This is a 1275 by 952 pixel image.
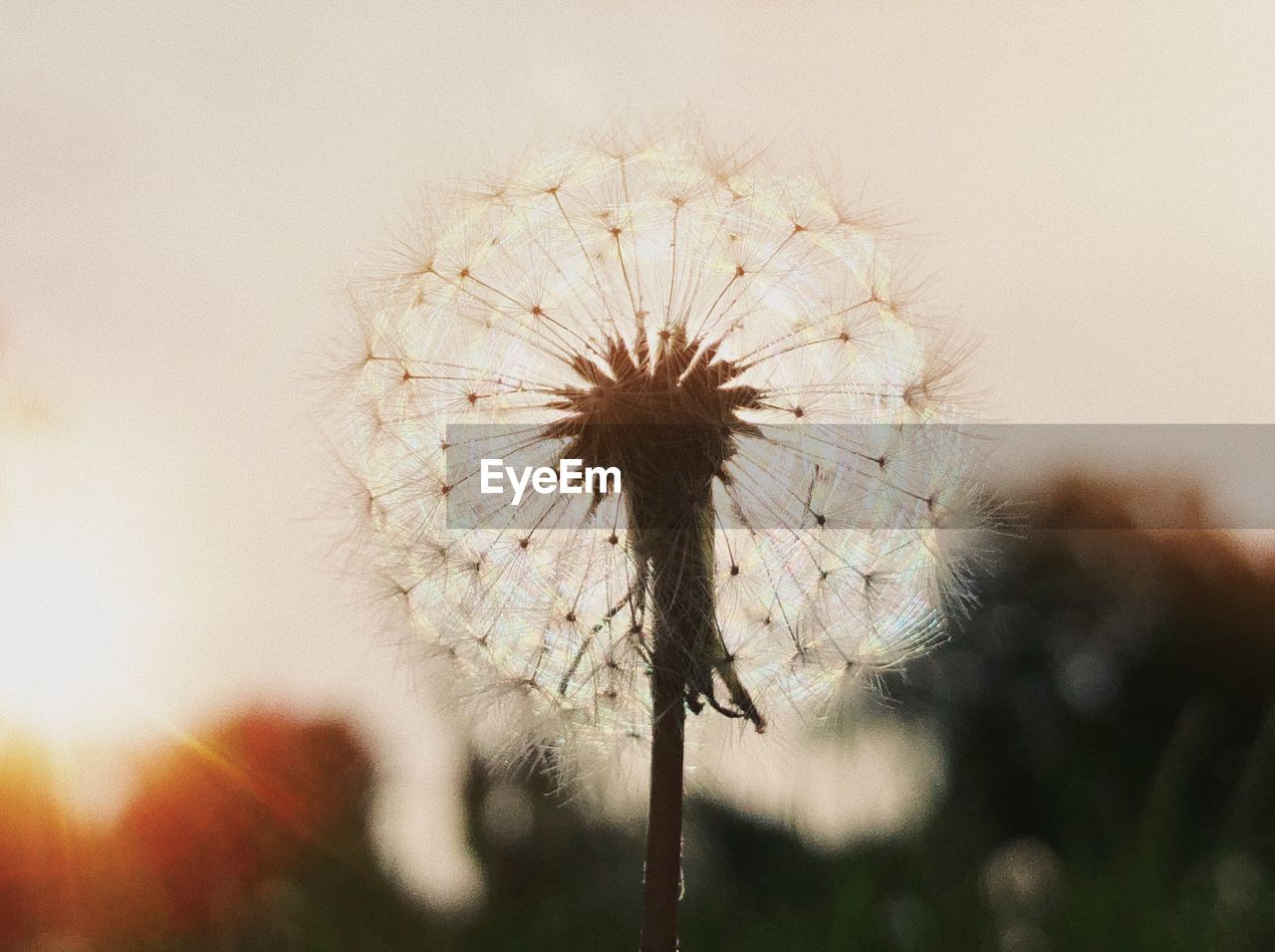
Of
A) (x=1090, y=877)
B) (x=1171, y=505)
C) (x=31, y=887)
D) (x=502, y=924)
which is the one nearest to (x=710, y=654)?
(x=502, y=924)

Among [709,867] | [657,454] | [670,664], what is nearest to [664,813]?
[670,664]

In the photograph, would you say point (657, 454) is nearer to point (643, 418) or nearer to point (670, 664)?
point (643, 418)

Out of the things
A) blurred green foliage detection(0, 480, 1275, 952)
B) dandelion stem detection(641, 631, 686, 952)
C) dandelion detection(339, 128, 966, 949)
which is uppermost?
dandelion detection(339, 128, 966, 949)

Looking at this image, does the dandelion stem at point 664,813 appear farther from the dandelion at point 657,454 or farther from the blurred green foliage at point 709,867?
the blurred green foliage at point 709,867

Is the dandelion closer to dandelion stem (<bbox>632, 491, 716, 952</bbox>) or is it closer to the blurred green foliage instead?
dandelion stem (<bbox>632, 491, 716, 952</bbox>)

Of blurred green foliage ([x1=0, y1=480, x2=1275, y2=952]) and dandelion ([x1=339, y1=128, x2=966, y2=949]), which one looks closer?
dandelion ([x1=339, y1=128, x2=966, y2=949])

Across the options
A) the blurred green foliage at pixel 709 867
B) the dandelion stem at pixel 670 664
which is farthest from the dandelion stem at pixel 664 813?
the blurred green foliage at pixel 709 867

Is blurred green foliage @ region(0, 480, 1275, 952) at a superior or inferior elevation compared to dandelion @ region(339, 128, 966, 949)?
inferior

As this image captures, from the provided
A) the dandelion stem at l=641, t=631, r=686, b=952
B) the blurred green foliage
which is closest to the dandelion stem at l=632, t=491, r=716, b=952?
the dandelion stem at l=641, t=631, r=686, b=952
